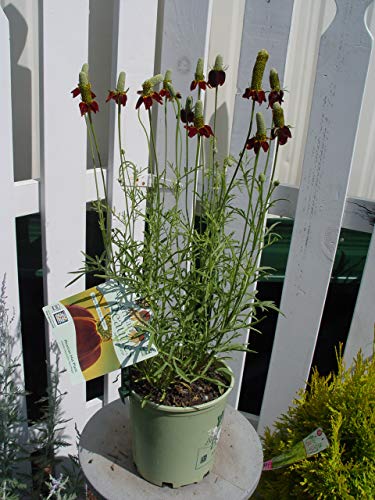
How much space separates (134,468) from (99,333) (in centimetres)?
30

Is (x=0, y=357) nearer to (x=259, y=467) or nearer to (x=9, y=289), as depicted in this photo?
(x=9, y=289)

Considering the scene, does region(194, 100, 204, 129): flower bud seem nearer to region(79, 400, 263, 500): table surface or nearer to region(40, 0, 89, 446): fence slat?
region(40, 0, 89, 446): fence slat

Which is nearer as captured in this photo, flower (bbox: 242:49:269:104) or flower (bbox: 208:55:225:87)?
flower (bbox: 242:49:269:104)

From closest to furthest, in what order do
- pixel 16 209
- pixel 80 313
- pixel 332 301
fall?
pixel 80 313
pixel 16 209
pixel 332 301

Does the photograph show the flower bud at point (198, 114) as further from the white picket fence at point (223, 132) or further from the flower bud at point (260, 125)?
the white picket fence at point (223, 132)

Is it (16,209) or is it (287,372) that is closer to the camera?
(16,209)

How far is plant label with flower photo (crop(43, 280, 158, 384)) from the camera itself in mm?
973

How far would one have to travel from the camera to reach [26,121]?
144cm

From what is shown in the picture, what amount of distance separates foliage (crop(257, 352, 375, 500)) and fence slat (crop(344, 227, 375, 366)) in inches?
4.8

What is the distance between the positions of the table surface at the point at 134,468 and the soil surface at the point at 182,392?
0.55 ft

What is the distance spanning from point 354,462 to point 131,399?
1.91 ft

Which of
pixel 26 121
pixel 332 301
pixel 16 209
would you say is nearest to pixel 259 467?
pixel 16 209

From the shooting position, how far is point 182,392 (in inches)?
40.3

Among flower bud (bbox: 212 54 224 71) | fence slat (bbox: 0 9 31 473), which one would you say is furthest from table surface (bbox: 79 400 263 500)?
flower bud (bbox: 212 54 224 71)
